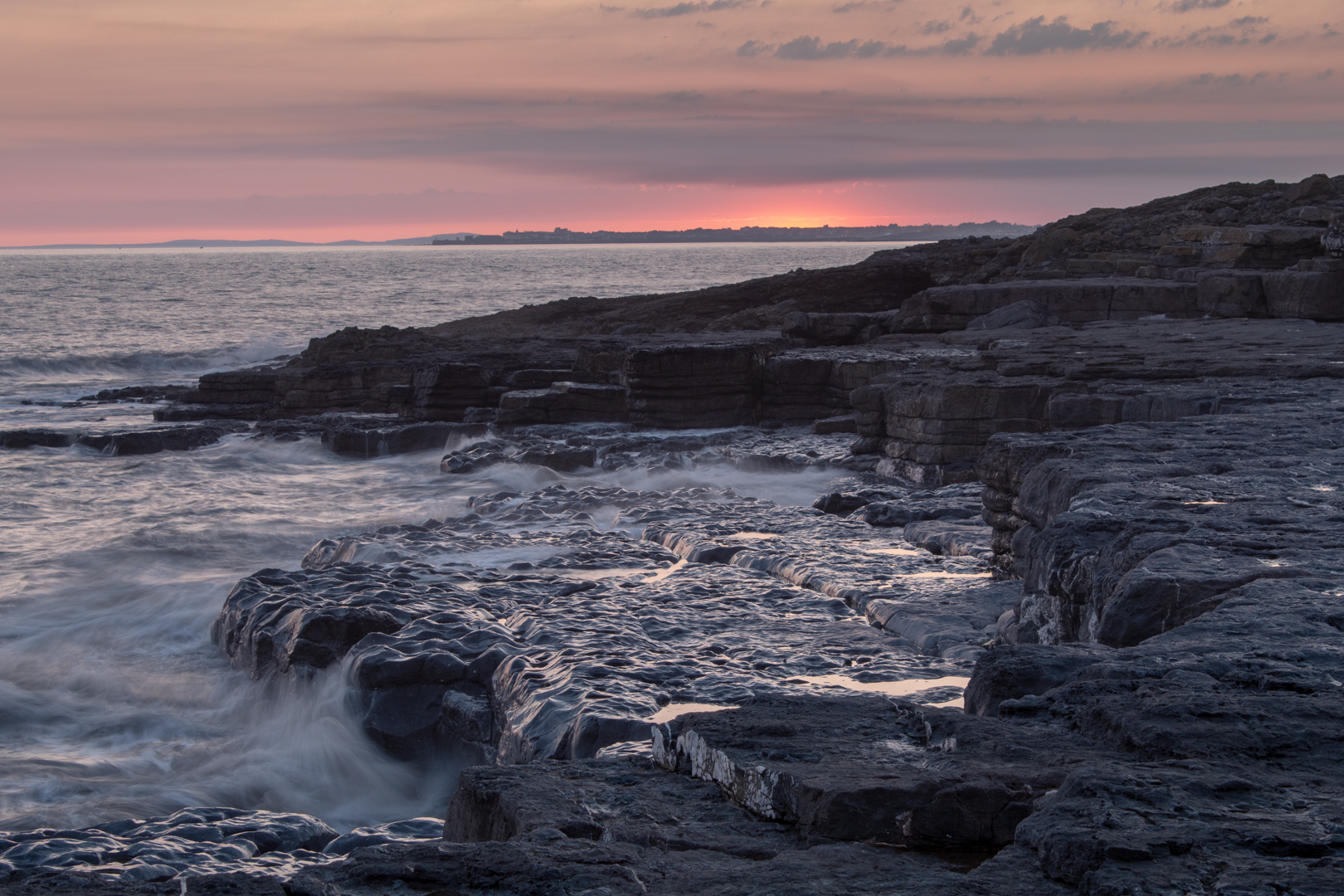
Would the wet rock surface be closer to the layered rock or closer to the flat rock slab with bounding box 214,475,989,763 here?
the flat rock slab with bounding box 214,475,989,763

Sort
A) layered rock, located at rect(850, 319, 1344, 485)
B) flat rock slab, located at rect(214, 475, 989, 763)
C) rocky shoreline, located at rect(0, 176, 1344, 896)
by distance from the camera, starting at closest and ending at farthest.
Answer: rocky shoreline, located at rect(0, 176, 1344, 896), flat rock slab, located at rect(214, 475, 989, 763), layered rock, located at rect(850, 319, 1344, 485)

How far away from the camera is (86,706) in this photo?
6805 mm

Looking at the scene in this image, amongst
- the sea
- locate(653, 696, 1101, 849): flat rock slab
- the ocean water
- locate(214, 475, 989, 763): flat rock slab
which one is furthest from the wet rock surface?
the ocean water

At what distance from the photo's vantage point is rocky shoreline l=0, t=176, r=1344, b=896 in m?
2.30

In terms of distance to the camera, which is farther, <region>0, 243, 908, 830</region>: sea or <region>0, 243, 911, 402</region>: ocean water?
<region>0, 243, 911, 402</region>: ocean water

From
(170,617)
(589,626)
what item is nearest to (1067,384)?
(589,626)

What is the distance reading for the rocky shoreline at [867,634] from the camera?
2.30 m

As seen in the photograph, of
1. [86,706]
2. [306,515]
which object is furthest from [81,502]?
[86,706]

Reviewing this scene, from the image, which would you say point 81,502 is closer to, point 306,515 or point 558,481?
point 306,515

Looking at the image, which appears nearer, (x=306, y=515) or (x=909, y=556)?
(x=909, y=556)

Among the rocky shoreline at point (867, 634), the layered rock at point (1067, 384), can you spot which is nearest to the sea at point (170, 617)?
the rocky shoreline at point (867, 634)

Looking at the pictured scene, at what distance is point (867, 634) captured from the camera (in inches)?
232

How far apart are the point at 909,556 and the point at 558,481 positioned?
5.74 meters

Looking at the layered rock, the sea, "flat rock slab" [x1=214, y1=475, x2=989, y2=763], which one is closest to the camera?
"flat rock slab" [x1=214, y1=475, x2=989, y2=763]
